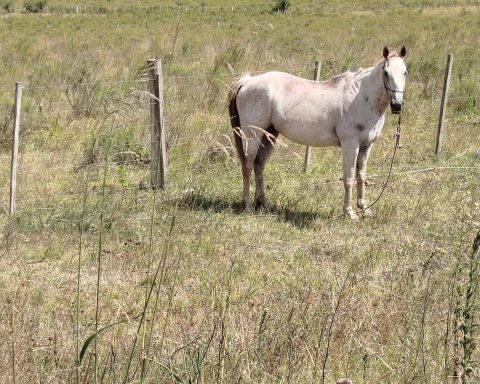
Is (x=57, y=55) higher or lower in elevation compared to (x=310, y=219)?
higher

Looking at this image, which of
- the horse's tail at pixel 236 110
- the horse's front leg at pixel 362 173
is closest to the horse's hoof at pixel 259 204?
the horse's tail at pixel 236 110

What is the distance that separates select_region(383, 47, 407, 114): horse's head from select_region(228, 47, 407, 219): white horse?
14cm

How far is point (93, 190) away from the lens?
9.19m

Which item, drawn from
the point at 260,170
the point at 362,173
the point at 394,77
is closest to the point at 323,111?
the point at 362,173

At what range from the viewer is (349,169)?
8.33m

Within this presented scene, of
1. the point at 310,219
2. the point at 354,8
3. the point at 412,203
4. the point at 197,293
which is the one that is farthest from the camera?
the point at 354,8

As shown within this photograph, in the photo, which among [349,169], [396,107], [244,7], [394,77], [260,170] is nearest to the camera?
[396,107]

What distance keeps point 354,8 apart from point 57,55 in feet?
88.6

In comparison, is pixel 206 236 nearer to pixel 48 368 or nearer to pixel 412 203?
pixel 412 203

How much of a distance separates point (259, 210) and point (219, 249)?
1.62 metres

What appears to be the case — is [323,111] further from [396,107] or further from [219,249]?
Result: [219,249]

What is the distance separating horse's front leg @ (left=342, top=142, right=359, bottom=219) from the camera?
824 centimetres

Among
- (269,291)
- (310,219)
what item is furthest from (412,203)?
(269,291)

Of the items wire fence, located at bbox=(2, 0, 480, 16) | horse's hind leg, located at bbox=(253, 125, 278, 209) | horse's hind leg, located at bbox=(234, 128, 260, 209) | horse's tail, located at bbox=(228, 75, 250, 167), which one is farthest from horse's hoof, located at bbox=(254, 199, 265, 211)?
wire fence, located at bbox=(2, 0, 480, 16)
